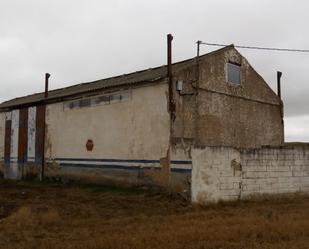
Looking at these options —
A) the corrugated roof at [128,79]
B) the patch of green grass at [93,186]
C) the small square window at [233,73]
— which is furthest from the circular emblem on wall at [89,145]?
the small square window at [233,73]

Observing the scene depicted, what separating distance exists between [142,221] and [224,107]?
8.26 meters

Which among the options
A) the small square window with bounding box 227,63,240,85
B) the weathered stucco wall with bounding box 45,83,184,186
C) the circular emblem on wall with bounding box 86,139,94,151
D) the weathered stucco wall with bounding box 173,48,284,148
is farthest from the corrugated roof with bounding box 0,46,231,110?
the circular emblem on wall with bounding box 86,139,94,151

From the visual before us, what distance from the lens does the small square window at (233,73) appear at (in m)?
18.2

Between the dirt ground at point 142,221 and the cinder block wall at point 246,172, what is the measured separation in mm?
446

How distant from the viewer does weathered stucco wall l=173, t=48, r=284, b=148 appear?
15.8 metres

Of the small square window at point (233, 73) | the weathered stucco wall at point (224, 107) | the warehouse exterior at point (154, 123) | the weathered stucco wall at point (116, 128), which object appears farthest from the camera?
the small square window at point (233, 73)

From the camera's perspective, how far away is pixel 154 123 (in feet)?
51.5

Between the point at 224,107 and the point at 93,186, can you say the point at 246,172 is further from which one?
the point at 93,186

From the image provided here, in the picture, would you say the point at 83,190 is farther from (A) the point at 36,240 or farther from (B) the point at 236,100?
(A) the point at 36,240

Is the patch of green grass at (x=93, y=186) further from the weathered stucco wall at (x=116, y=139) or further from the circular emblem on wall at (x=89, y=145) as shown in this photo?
the circular emblem on wall at (x=89, y=145)

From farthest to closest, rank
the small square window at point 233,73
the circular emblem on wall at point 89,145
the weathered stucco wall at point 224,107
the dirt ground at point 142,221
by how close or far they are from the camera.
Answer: the circular emblem on wall at point 89,145
the small square window at point 233,73
the weathered stucco wall at point 224,107
the dirt ground at point 142,221

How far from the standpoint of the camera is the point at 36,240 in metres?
8.45

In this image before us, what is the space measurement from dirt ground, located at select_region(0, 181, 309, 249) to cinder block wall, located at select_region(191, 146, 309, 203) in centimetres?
45

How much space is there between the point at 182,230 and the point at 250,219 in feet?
7.30
